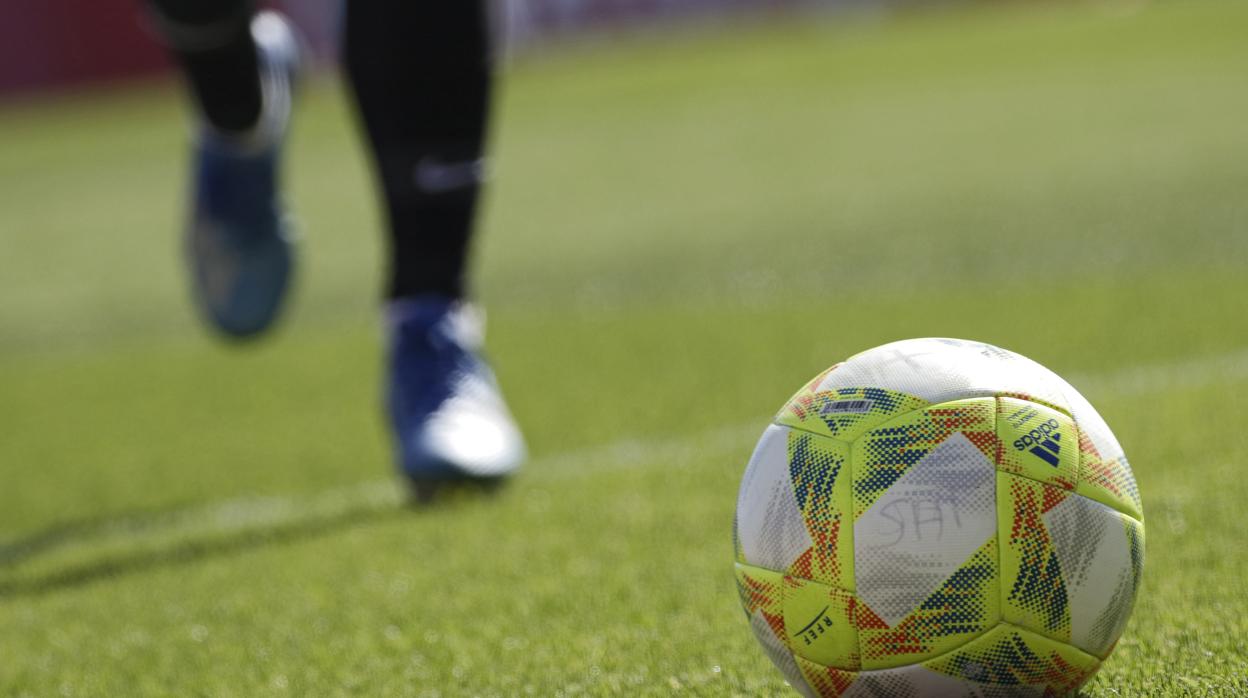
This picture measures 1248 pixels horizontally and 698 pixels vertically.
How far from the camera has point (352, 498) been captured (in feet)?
11.0

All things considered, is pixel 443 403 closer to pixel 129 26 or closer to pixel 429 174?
pixel 429 174

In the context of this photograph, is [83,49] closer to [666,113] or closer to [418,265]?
[666,113]

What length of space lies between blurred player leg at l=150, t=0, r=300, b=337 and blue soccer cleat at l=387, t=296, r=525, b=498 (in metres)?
0.67

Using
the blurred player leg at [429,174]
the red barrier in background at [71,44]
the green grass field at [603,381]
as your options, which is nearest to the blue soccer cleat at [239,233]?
the green grass field at [603,381]

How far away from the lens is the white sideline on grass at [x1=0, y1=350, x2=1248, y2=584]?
10.1 ft

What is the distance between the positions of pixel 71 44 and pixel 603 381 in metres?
18.7

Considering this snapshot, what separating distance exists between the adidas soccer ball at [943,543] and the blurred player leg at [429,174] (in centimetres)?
148

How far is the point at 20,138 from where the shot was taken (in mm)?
17875

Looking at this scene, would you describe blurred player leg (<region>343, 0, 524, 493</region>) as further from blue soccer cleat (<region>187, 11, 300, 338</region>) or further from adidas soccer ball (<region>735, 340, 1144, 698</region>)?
adidas soccer ball (<region>735, 340, 1144, 698</region>)

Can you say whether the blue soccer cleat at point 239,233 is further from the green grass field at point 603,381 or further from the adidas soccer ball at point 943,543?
the adidas soccer ball at point 943,543

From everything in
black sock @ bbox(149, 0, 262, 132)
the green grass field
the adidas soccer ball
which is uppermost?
the adidas soccer ball

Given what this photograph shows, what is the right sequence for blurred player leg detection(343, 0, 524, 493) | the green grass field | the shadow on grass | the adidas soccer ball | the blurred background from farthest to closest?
the blurred background < blurred player leg detection(343, 0, 524, 493) < the shadow on grass < the green grass field < the adidas soccer ball

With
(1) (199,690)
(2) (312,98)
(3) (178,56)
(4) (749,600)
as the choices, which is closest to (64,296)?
(3) (178,56)

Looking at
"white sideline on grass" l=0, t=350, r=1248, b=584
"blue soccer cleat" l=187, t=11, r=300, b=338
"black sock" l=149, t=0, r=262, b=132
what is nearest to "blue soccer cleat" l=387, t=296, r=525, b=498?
"white sideline on grass" l=0, t=350, r=1248, b=584
